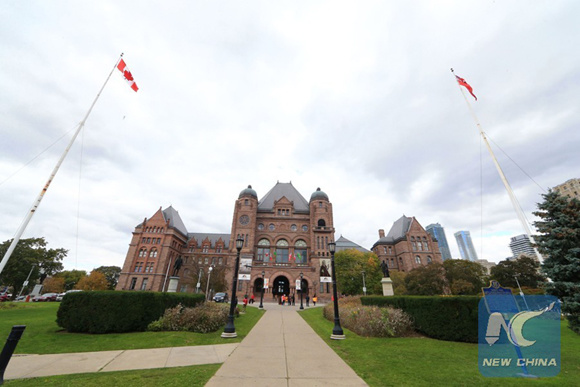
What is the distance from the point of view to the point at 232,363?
6.13 metres

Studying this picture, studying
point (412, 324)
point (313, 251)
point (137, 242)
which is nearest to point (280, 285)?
point (313, 251)

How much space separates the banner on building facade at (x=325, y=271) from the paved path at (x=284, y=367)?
3638 cm

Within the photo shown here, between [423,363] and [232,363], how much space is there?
5512 mm

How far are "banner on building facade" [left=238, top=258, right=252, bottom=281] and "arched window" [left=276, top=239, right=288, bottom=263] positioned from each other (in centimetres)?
673

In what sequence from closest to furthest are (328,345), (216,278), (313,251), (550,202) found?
(328,345) < (550,202) < (216,278) < (313,251)

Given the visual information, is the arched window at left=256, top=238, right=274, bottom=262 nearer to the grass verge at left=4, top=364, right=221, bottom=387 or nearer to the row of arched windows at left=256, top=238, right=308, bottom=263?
the row of arched windows at left=256, top=238, right=308, bottom=263

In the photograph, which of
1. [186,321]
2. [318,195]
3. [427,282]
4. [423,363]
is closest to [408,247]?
[427,282]

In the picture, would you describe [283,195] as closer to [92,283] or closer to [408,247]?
[408,247]

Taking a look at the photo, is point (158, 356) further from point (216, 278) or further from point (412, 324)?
point (216, 278)

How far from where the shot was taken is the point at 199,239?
217 feet

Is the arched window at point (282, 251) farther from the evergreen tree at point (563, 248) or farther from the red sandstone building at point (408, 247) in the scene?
the evergreen tree at point (563, 248)

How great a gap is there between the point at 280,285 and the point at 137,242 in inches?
1414
